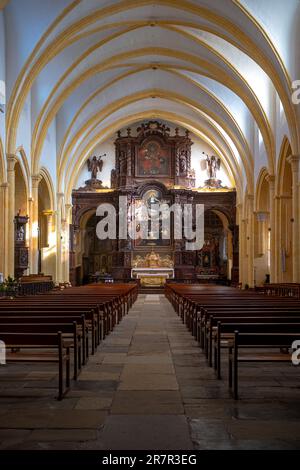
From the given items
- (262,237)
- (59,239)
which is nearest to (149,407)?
(262,237)

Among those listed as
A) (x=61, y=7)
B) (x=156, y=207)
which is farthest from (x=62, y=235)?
(x=61, y=7)

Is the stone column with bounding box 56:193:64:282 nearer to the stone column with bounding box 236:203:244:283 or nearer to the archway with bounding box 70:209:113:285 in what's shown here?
the archway with bounding box 70:209:113:285

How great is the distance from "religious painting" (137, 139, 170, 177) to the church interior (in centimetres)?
15

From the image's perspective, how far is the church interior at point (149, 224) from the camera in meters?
5.68

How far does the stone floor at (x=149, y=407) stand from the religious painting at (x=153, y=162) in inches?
1190

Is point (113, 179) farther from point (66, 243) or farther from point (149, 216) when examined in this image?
point (66, 243)

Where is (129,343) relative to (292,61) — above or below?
below

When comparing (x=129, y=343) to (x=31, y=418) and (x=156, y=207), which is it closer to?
(x=31, y=418)

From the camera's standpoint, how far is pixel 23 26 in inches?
792

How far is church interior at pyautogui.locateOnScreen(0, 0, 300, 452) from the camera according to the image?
5.68 metres

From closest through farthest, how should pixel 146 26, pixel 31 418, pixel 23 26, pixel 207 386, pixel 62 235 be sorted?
pixel 31 418 < pixel 207 386 < pixel 23 26 < pixel 146 26 < pixel 62 235

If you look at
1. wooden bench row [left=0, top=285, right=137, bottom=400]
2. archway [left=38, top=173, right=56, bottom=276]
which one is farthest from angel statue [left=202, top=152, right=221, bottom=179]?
wooden bench row [left=0, top=285, right=137, bottom=400]

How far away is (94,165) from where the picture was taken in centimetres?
3853
